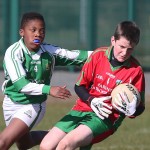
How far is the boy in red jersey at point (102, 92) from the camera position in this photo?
6.89 metres

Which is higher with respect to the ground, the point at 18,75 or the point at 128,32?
the point at 128,32

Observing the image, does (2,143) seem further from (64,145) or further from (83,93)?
(83,93)

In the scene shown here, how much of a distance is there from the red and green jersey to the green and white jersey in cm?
38

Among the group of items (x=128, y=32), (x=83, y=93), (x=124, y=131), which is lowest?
(x=124, y=131)

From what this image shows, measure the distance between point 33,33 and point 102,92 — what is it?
32.6 inches

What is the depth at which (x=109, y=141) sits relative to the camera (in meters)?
9.87

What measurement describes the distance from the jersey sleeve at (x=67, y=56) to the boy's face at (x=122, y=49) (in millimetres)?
741

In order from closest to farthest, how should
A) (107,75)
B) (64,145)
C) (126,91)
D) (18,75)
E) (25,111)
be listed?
(64,145) → (126,91) → (107,75) → (18,75) → (25,111)

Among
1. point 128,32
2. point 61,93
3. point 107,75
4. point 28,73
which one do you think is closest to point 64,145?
point 61,93

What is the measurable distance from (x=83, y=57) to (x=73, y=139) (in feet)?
3.63

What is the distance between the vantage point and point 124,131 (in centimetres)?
1061

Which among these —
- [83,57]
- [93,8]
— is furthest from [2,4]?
[83,57]

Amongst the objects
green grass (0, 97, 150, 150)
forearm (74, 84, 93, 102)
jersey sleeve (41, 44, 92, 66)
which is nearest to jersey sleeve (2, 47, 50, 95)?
forearm (74, 84, 93, 102)

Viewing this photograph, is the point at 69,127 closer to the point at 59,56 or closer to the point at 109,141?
the point at 59,56
